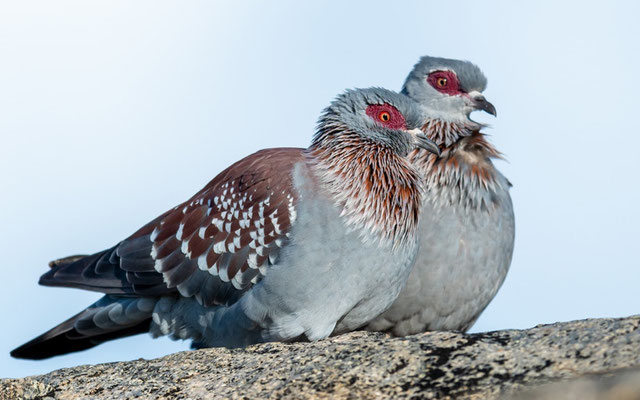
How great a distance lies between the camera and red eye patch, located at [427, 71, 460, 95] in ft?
32.6

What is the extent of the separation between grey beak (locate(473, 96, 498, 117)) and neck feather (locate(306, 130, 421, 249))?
166cm

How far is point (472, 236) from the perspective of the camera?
29.7 ft

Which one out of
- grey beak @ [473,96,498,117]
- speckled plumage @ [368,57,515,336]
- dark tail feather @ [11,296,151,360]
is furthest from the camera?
grey beak @ [473,96,498,117]

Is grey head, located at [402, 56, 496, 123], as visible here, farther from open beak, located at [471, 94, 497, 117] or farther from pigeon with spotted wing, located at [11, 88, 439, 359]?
pigeon with spotted wing, located at [11, 88, 439, 359]

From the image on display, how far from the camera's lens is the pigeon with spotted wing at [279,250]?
768 cm

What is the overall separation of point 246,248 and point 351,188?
1069 mm

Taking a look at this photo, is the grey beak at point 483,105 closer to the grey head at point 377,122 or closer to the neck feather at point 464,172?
the neck feather at point 464,172

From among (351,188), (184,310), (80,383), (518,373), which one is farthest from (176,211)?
(518,373)

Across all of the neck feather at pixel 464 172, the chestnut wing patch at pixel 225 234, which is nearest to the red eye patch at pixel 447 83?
the neck feather at pixel 464 172

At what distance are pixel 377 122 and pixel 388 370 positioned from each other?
3.57 meters

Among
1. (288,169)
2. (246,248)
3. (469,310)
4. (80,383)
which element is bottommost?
(469,310)

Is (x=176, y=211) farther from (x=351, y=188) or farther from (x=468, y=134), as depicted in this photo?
(x=468, y=134)

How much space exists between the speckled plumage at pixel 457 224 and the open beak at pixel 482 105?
1 cm

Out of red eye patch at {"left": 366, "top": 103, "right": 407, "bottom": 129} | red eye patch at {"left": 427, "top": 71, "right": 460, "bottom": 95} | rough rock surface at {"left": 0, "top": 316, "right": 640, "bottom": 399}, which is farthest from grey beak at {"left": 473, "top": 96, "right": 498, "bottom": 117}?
rough rock surface at {"left": 0, "top": 316, "right": 640, "bottom": 399}
